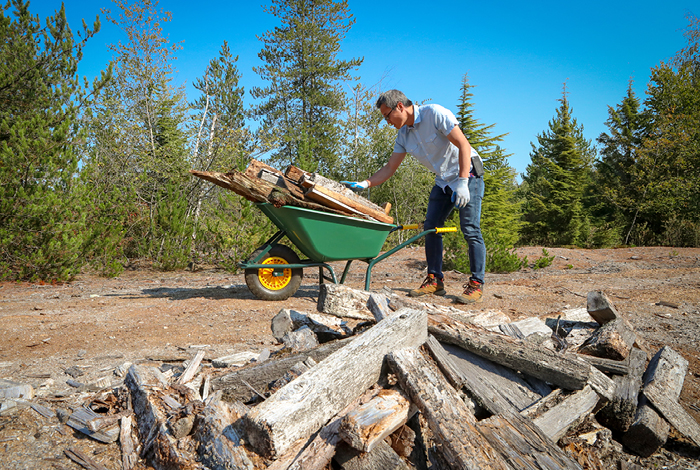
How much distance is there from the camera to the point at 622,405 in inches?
69.0

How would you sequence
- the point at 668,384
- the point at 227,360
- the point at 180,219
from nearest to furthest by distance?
the point at 668,384
the point at 227,360
the point at 180,219

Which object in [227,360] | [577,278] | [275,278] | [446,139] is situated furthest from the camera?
[577,278]

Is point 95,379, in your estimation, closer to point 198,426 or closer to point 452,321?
point 198,426

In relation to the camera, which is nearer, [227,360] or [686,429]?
[686,429]

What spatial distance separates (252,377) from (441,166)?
7.86 ft

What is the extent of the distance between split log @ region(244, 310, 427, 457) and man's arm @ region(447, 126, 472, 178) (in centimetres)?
184

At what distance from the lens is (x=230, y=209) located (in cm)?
581

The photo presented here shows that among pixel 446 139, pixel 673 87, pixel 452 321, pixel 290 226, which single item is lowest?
pixel 452 321

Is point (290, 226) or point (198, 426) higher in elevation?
point (290, 226)

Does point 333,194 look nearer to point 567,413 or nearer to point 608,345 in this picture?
point 608,345

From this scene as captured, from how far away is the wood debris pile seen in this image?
1.31 metres

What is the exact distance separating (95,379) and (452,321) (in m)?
1.78

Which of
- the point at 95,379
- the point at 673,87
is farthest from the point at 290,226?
the point at 673,87

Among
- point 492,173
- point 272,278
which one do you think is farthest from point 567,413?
point 492,173
